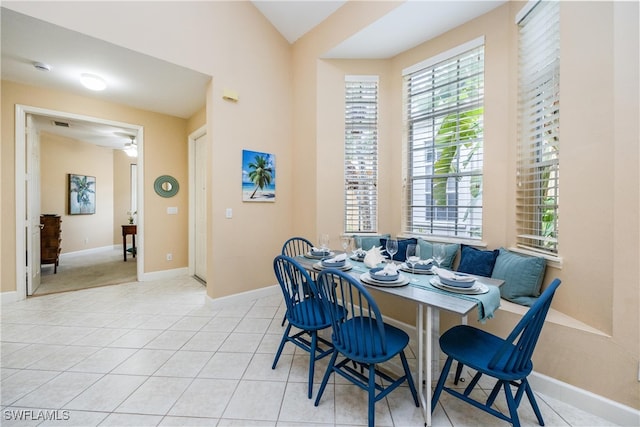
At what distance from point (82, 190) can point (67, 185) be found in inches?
12.1

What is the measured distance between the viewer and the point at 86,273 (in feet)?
15.0

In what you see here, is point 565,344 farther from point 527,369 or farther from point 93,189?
point 93,189

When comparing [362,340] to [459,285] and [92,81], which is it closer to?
[459,285]

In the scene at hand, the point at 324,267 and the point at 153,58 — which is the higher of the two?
the point at 153,58

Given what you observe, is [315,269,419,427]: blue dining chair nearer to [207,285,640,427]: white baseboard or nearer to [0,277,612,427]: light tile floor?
[0,277,612,427]: light tile floor

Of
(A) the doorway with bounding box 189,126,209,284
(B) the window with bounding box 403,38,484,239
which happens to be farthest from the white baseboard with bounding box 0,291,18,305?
(B) the window with bounding box 403,38,484,239

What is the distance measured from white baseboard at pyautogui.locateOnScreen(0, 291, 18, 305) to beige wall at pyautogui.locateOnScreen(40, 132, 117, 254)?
3237 millimetres

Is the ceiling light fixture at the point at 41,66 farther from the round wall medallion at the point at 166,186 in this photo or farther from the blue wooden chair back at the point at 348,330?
the blue wooden chair back at the point at 348,330

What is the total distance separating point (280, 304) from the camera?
3.23m

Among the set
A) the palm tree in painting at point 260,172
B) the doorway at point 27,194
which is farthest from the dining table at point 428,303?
the doorway at point 27,194

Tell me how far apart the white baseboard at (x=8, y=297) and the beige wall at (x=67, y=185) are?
3.24 m

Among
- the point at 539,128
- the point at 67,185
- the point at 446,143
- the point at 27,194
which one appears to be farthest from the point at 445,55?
the point at 67,185

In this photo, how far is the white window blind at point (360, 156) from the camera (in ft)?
10.9

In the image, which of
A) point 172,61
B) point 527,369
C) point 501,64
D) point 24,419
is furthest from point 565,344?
point 172,61
